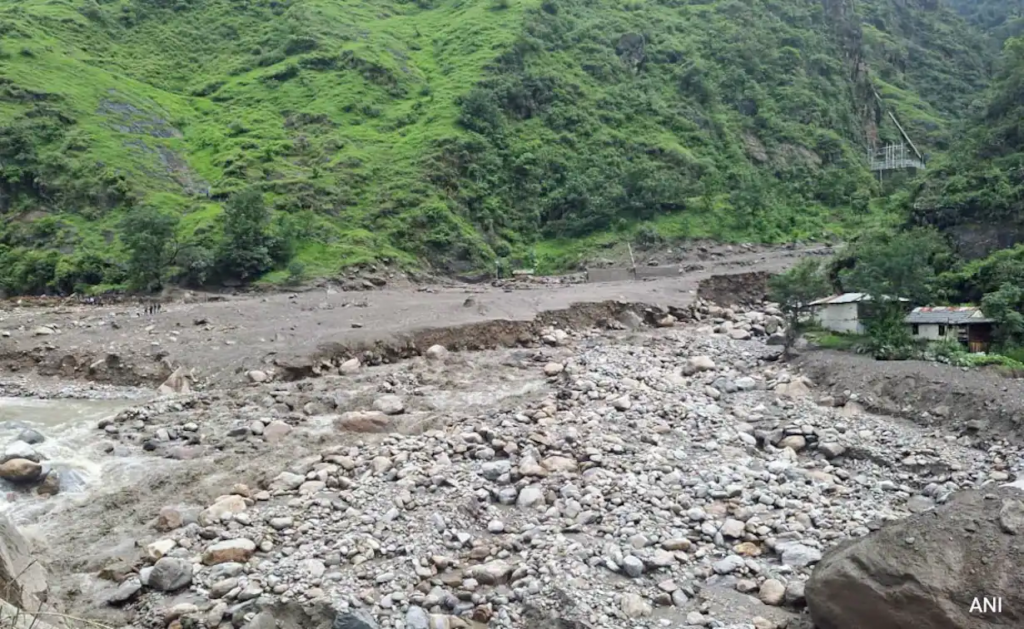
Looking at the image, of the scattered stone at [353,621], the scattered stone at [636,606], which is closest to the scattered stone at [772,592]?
the scattered stone at [636,606]

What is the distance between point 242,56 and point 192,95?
1076cm

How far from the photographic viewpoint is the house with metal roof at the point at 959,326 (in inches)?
932

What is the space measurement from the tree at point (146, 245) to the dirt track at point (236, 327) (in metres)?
5.79

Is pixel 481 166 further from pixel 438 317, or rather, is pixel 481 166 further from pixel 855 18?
pixel 855 18

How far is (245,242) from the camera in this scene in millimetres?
45188

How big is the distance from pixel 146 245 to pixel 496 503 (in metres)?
36.7

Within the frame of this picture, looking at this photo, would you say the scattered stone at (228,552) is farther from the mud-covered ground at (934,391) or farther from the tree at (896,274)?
the tree at (896,274)

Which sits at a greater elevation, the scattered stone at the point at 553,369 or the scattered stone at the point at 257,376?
the scattered stone at the point at 257,376

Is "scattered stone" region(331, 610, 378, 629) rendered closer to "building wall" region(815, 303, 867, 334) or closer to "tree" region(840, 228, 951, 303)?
"tree" region(840, 228, 951, 303)

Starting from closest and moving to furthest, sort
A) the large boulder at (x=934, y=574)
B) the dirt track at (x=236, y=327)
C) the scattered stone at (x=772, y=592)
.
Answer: the large boulder at (x=934, y=574), the scattered stone at (x=772, y=592), the dirt track at (x=236, y=327)

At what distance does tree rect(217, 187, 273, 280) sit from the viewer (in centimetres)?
4453

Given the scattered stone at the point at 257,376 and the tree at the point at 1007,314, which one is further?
the scattered stone at the point at 257,376

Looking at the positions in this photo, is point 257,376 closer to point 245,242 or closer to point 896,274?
point 896,274

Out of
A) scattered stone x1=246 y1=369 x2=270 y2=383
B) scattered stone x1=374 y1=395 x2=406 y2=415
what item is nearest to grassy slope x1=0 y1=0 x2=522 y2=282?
scattered stone x1=246 y1=369 x2=270 y2=383
